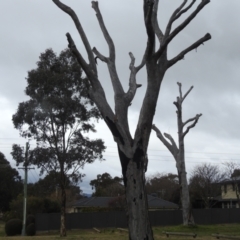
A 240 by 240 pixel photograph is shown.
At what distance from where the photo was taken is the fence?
46.8 meters

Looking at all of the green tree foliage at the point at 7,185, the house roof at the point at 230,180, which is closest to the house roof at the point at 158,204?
the house roof at the point at 230,180

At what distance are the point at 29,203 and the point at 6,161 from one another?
19.0m

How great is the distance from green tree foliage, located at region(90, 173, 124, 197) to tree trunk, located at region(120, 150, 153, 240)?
62613 millimetres

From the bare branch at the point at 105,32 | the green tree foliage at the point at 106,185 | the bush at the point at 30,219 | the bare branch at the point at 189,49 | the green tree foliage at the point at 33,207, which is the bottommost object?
the bush at the point at 30,219

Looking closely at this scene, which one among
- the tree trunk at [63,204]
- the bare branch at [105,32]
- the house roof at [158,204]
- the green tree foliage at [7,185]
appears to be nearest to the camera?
the bare branch at [105,32]

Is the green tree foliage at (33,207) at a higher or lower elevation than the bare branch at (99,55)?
lower

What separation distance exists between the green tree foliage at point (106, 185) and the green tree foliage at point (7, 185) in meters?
15.8

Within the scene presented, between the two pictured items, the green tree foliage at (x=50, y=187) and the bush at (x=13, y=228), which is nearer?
the green tree foliage at (x=50, y=187)

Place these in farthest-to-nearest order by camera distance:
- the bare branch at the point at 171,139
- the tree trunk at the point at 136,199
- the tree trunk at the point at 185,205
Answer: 1. the bare branch at the point at 171,139
2. the tree trunk at the point at 185,205
3. the tree trunk at the point at 136,199

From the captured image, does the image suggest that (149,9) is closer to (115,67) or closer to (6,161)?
(115,67)

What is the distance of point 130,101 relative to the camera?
15023 mm

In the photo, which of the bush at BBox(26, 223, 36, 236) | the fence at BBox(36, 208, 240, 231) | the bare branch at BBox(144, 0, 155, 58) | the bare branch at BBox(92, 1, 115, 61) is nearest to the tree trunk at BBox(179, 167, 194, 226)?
the fence at BBox(36, 208, 240, 231)

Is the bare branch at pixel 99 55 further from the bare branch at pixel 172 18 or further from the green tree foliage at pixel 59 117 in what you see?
the green tree foliage at pixel 59 117

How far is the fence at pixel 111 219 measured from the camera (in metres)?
46.8
